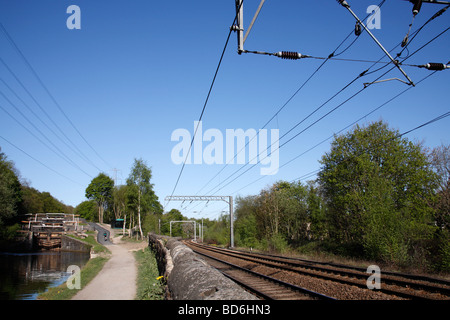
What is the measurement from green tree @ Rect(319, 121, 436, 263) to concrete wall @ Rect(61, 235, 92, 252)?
42152 millimetres

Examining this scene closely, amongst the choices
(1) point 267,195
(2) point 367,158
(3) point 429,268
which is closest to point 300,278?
(3) point 429,268

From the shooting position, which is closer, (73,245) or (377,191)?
(377,191)

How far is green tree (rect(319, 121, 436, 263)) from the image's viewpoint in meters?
18.9

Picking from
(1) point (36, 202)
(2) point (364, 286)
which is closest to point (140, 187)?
(1) point (36, 202)

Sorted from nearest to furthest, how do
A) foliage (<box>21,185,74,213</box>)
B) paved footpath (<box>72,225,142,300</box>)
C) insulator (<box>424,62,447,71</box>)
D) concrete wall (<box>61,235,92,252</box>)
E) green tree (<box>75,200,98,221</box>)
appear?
insulator (<box>424,62,447,71</box>), paved footpath (<box>72,225,142,300</box>), concrete wall (<box>61,235,92,252</box>), foliage (<box>21,185,74,213</box>), green tree (<box>75,200,98,221</box>)

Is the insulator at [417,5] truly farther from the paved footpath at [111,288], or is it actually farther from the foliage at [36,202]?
the foliage at [36,202]

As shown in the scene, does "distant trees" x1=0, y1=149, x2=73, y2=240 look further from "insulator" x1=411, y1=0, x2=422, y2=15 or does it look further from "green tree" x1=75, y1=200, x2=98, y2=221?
"insulator" x1=411, y1=0, x2=422, y2=15

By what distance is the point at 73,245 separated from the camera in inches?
2122

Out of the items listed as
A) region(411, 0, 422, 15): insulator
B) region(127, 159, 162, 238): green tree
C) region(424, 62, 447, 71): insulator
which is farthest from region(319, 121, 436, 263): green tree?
region(127, 159, 162, 238): green tree

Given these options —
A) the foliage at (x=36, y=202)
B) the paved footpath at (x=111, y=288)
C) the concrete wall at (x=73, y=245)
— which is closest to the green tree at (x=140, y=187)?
the concrete wall at (x=73, y=245)

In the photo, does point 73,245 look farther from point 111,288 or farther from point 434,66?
point 434,66

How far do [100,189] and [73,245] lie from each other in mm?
52346

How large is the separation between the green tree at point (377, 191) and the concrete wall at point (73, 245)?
42.2 meters

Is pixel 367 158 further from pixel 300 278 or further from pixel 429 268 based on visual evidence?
pixel 300 278
